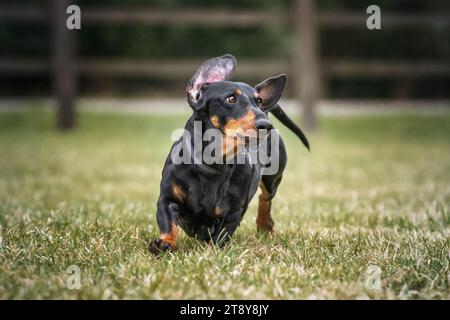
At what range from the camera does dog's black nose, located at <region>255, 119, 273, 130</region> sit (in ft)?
8.54

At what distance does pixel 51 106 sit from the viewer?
1293 centimetres

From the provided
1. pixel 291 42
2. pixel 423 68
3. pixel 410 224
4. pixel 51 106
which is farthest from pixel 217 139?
pixel 291 42

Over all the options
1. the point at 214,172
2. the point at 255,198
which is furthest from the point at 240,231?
the point at 255,198

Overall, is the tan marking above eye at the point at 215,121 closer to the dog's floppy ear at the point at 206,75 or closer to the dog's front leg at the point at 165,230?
the dog's floppy ear at the point at 206,75

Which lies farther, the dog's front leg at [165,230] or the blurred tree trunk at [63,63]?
the blurred tree trunk at [63,63]

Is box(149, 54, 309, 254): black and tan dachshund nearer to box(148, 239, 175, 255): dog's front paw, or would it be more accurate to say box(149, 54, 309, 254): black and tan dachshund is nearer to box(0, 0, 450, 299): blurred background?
box(148, 239, 175, 255): dog's front paw

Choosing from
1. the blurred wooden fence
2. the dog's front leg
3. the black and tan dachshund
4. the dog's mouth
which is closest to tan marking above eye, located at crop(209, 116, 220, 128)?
the black and tan dachshund

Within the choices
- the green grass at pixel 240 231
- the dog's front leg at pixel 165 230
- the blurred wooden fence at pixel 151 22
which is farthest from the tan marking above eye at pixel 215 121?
the blurred wooden fence at pixel 151 22

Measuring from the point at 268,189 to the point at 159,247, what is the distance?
0.85m

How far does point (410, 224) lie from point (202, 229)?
144 cm

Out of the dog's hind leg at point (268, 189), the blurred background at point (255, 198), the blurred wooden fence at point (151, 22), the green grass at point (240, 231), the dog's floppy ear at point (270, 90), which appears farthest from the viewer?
the blurred wooden fence at point (151, 22)

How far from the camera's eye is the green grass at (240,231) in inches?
96.9

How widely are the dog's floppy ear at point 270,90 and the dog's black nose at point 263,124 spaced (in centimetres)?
36
